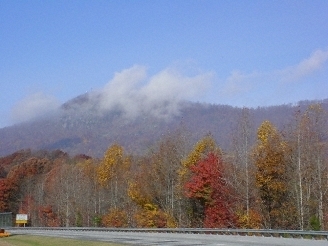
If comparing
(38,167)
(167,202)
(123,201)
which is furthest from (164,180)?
(38,167)

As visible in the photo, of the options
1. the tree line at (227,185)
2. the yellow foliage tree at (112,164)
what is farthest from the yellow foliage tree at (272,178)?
the yellow foliage tree at (112,164)

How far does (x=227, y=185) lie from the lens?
61469mm

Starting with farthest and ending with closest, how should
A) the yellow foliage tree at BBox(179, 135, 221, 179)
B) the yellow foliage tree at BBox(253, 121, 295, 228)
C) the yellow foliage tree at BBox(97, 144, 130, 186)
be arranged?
the yellow foliage tree at BBox(97, 144, 130, 186), the yellow foliage tree at BBox(179, 135, 221, 179), the yellow foliage tree at BBox(253, 121, 295, 228)

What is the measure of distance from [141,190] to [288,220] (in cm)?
2839

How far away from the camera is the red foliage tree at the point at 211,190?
199ft

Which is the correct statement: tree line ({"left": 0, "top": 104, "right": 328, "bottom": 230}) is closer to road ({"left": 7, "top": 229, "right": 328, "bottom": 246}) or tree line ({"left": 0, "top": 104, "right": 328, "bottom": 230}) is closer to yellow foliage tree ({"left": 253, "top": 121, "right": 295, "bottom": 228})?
yellow foliage tree ({"left": 253, "top": 121, "right": 295, "bottom": 228})

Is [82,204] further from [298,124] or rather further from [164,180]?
[298,124]

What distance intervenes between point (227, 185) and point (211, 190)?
2.27m

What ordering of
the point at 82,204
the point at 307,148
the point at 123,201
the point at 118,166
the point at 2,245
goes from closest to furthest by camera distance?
the point at 2,245 < the point at 307,148 < the point at 123,201 < the point at 82,204 < the point at 118,166

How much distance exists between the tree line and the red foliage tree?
0.11m

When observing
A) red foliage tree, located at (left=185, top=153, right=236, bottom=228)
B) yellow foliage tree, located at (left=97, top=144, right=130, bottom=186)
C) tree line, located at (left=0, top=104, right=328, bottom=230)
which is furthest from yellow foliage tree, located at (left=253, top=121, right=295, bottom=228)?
yellow foliage tree, located at (left=97, top=144, right=130, bottom=186)

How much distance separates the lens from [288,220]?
53.6m

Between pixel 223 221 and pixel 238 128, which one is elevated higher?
pixel 238 128

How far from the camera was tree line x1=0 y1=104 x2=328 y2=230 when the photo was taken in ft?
173
